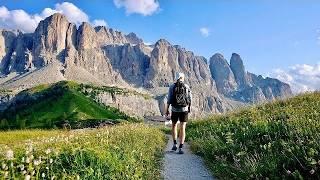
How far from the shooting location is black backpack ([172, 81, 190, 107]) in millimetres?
19312

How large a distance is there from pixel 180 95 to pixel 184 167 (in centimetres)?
432

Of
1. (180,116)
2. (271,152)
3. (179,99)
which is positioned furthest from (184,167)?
(271,152)

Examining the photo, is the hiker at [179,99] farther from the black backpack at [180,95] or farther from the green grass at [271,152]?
the green grass at [271,152]

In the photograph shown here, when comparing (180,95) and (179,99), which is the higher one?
(180,95)

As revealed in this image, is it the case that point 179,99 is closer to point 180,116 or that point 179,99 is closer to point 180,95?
point 180,95

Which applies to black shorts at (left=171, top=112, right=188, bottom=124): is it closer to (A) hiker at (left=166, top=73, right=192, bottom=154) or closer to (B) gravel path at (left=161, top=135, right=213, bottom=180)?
(A) hiker at (left=166, top=73, right=192, bottom=154)

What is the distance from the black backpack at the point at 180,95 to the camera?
19.3 meters

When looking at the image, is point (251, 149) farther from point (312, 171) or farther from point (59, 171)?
point (59, 171)

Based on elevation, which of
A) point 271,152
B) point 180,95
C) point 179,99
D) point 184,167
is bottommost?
point 184,167

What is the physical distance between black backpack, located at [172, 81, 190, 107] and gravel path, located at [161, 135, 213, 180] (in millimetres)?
2084

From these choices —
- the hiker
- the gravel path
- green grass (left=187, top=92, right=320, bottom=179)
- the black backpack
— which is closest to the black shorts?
the hiker

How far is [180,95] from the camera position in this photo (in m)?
19.3

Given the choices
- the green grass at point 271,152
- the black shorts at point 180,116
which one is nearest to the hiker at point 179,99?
the black shorts at point 180,116

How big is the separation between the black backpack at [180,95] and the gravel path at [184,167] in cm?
208
